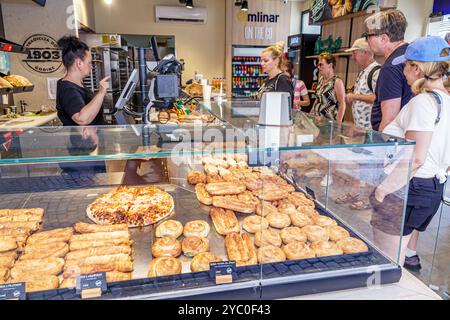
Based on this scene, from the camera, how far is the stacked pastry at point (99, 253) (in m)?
1.25

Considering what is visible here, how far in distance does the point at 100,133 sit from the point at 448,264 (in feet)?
9.64

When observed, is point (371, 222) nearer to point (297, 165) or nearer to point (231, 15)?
point (297, 165)

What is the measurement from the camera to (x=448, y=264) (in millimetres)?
2902

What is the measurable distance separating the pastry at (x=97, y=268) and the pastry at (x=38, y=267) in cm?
4

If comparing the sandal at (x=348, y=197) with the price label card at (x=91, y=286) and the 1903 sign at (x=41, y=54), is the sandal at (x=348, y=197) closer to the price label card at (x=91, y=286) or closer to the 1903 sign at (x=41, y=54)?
the price label card at (x=91, y=286)

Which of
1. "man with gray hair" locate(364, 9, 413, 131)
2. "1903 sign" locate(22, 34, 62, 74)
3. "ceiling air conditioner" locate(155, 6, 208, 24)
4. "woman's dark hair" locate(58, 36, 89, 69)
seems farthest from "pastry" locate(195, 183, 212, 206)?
"ceiling air conditioner" locate(155, 6, 208, 24)

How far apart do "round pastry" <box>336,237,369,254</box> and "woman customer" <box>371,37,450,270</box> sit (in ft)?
0.51

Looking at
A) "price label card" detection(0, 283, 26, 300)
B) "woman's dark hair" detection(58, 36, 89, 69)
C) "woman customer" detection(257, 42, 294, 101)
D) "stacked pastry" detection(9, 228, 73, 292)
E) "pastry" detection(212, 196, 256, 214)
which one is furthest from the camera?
"woman customer" detection(257, 42, 294, 101)

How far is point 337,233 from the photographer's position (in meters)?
1.51

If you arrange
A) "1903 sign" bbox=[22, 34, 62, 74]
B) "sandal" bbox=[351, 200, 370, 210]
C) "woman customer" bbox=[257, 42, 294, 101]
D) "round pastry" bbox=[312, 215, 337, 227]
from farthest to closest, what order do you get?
"1903 sign" bbox=[22, 34, 62, 74], "woman customer" bbox=[257, 42, 294, 101], "sandal" bbox=[351, 200, 370, 210], "round pastry" bbox=[312, 215, 337, 227]

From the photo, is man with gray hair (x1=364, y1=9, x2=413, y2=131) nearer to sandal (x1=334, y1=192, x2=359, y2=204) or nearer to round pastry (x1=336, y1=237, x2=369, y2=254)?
sandal (x1=334, y1=192, x2=359, y2=204)

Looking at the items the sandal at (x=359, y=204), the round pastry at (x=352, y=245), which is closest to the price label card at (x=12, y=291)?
the round pastry at (x=352, y=245)

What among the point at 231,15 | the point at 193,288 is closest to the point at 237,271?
the point at 193,288

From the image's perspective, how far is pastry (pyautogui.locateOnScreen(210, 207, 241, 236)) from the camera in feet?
5.12
